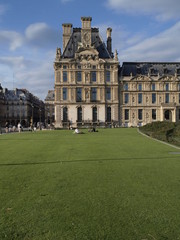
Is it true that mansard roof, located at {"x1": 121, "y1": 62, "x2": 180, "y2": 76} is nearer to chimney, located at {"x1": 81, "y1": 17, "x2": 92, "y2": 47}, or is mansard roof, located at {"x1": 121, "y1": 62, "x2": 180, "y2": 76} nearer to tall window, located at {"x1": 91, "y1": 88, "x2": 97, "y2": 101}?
tall window, located at {"x1": 91, "y1": 88, "x2": 97, "y2": 101}

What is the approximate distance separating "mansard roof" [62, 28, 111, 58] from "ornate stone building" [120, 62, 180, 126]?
28.3 ft

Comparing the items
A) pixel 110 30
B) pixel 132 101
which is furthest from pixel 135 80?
pixel 110 30

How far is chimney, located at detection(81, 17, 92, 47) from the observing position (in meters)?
74.2

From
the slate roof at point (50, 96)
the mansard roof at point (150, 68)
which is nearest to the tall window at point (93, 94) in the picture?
the mansard roof at point (150, 68)

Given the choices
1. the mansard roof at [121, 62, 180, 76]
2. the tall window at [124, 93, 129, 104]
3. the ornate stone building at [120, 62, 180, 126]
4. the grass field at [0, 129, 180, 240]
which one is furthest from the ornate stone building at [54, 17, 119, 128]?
the grass field at [0, 129, 180, 240]

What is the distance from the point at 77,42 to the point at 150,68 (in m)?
23.6

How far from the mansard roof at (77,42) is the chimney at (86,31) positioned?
5.41 ft

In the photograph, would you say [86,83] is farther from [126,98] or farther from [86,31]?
[86,31]

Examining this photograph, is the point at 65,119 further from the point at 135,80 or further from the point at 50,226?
the point at 50,226

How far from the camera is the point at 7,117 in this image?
12369cm

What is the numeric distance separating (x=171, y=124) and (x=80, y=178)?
23513 millimetres

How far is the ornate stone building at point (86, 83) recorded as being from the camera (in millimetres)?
72312

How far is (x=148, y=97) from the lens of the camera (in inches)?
3022

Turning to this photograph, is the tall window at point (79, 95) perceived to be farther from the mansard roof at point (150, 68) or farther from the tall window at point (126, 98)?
the mansard roof at point (150, 68)
